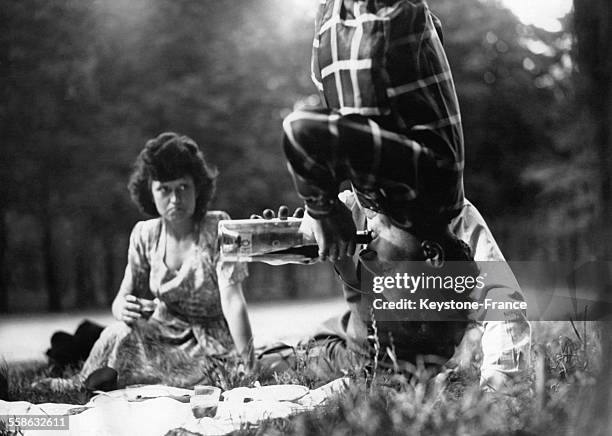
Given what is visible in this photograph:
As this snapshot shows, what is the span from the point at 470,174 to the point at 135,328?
1.41 m

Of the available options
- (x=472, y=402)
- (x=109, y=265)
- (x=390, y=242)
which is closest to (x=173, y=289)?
(x=109, y=265)

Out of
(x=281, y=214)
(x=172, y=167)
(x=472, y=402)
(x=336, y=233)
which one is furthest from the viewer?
(x=172, y=167)

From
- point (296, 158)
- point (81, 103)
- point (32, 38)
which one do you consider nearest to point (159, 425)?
point (296, 158)

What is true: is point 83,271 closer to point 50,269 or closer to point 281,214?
point 50,269

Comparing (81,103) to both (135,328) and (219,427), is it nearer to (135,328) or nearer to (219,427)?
(135,328)

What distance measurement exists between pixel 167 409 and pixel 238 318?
433 mm

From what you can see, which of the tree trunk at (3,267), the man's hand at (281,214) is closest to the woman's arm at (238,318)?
the man's hand at (281,214)

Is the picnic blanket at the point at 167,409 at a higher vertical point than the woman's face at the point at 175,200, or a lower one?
lower

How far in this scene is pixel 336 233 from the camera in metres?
2.74

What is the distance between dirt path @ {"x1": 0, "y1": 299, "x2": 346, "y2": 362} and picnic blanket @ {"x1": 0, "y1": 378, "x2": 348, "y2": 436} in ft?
0.66

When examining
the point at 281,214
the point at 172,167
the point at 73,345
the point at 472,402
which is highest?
the point at 172,167

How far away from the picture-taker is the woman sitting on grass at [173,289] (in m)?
2.99

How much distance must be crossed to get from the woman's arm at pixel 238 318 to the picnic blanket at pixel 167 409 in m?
0.18

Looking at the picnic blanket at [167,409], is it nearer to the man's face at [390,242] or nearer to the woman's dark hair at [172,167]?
the man's face at [390,242]
